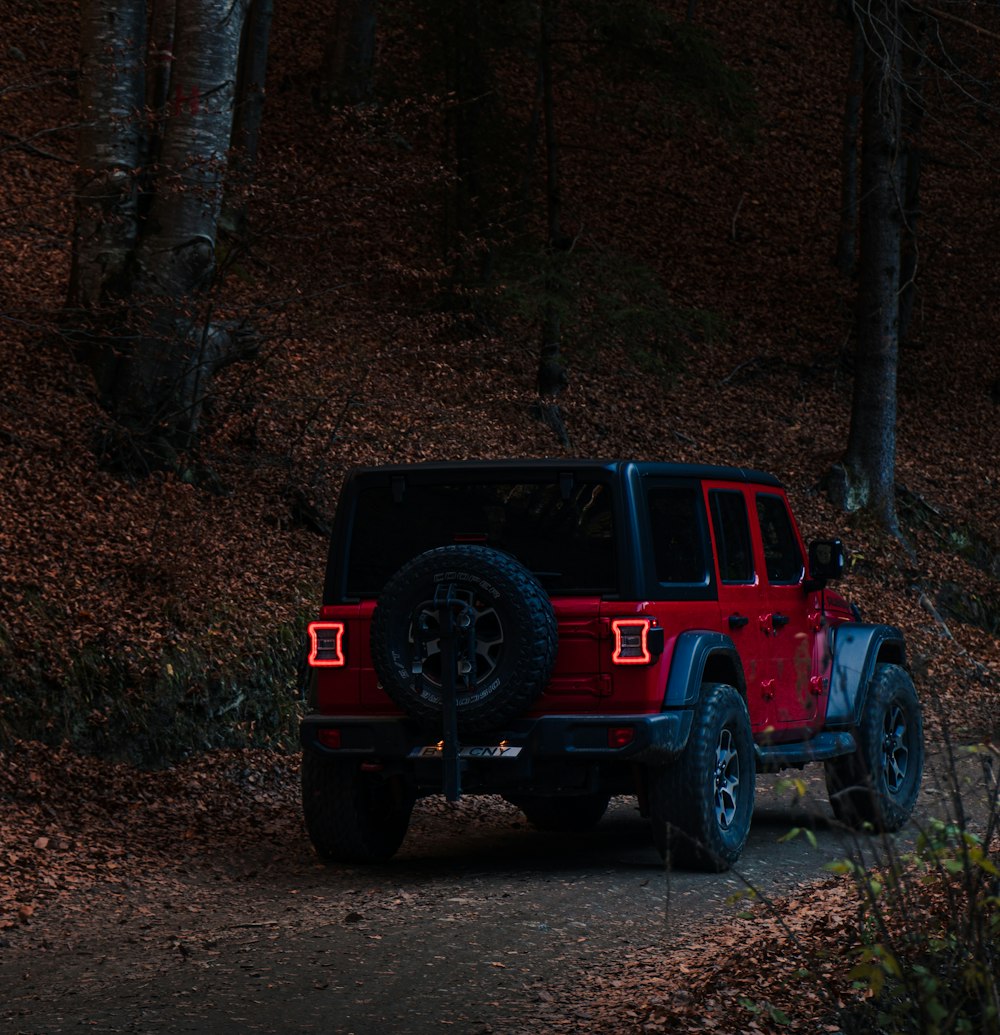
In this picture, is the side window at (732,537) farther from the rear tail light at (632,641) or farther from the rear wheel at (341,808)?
the rear wheel at (341,808)

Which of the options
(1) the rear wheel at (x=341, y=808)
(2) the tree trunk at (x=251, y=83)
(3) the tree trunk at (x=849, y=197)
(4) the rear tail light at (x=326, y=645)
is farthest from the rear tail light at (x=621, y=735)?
(3) the tree trunk at (x=849, y=197)

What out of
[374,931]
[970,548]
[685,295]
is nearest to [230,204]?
[374,931]

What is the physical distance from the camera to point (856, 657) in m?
10.2

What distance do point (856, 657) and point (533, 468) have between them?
117 inches

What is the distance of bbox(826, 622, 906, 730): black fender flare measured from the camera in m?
9.87

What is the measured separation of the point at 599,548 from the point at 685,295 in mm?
18888

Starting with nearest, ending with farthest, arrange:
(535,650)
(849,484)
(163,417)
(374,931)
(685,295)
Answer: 1. (374,931)
2. (535,650)
3. (163,417)
4. (849,484)
5. (685,295)

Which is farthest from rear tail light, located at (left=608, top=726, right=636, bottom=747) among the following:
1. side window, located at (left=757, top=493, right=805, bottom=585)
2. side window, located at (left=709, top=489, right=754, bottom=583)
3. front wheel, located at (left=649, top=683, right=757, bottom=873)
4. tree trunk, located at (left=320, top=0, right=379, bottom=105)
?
tree trunk, located at (left=320, top=0, right=379, bottom=105)

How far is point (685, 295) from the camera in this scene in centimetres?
2670

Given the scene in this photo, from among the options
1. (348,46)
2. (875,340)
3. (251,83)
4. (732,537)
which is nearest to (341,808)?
(732,537)

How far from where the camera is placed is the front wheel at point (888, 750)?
9.89 meters

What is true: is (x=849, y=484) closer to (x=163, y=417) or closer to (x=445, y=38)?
(x=445, y=38)

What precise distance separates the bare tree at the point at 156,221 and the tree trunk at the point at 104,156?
12 mm

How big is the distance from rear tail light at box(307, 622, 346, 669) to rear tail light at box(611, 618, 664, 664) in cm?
157
